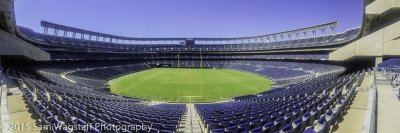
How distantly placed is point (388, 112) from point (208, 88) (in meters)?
33.8

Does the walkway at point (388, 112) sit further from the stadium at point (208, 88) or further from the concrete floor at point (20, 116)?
the concrete floor at point (20, 116)

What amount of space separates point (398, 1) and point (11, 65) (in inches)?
1685

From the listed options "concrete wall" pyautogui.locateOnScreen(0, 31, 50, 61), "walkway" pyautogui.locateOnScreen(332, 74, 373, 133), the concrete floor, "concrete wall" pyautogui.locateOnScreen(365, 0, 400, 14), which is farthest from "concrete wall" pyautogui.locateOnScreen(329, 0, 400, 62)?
"concrete wall" pyautogui.locateOnScreen(0, 31, 50, 61)

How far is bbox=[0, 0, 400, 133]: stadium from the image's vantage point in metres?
11.5

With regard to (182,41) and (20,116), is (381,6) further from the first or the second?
(182,41)

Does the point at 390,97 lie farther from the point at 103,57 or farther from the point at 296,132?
the point at 103,57

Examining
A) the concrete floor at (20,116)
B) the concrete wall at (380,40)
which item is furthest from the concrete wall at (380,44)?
the concrete floor at (20,116)

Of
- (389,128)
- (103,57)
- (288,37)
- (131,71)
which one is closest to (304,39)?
(288,37)

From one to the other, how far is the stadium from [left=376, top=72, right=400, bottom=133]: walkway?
0.04m

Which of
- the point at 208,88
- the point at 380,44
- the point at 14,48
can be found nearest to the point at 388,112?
the point at 380,44

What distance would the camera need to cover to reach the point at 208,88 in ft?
150

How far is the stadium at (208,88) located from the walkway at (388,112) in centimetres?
4

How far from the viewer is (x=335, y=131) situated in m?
10.6

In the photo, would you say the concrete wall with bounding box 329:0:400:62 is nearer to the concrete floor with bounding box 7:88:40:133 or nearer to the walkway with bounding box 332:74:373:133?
the walkway with bounding box 332:74:373:133
